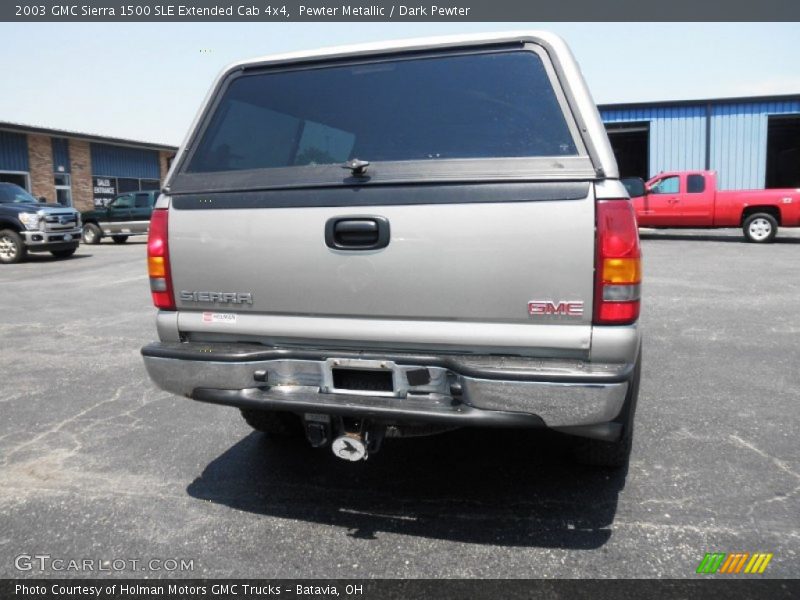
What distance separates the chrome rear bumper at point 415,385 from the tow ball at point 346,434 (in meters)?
0.17

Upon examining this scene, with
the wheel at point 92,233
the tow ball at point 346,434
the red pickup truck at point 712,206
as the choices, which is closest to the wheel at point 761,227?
the red pickup truck at point 712,206

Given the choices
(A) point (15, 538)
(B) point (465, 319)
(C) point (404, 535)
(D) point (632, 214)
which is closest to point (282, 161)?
(B) point (465, 319)

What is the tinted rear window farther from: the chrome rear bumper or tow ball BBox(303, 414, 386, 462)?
tow ball BBox(303, 414, 386, 462)

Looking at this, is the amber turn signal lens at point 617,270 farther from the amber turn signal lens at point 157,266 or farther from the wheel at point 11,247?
the wheel at point 11,247

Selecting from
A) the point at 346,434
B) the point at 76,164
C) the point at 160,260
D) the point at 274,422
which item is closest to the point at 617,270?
the point at 346,434

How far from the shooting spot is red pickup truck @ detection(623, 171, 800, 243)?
1608 cm

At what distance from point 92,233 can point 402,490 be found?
72.7 ft

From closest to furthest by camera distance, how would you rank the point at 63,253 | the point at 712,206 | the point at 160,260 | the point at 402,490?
the point at 160,260, the point at 402,490, the point at 712,206, the point at 63,253

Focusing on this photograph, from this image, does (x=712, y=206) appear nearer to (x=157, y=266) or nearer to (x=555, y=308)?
(x=555, y=308)

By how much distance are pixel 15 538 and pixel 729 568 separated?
9.66 ft

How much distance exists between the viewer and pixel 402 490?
327cm

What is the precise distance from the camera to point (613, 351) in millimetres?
2516

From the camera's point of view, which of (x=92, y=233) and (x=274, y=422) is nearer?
(x=274, y=422)

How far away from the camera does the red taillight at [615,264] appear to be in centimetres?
248
